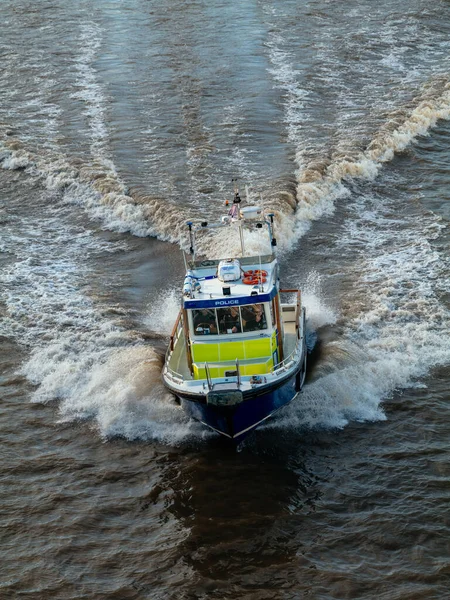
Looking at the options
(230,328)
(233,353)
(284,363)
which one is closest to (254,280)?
(230,328)

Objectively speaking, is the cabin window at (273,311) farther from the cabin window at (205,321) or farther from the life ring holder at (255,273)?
the cabin window at (205,321)

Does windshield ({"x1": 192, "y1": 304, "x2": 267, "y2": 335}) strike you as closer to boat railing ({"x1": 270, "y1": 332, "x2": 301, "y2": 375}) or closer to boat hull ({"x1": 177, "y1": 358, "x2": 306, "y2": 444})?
boat railing ({"x1": 270, "y1": 332, "x2": 301, "y2": 375})

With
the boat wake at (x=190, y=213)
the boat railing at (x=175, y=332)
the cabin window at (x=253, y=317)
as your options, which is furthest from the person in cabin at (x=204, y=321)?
the boat wake at (x=190, y=213)

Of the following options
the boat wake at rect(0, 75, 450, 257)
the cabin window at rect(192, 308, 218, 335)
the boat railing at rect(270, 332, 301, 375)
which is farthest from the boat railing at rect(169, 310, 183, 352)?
the boat wake at rect(0, 75, 450, 257)

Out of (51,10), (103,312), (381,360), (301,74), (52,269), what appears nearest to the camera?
(381,360)

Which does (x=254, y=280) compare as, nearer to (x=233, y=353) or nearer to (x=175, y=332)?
(x=233, y=353)

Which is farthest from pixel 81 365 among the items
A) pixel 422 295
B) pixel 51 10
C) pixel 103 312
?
pixel 51 10

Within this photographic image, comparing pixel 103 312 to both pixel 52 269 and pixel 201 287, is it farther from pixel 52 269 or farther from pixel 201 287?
pixel 201 287
